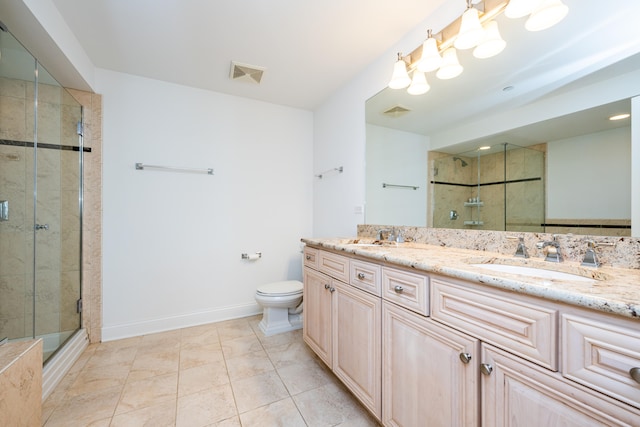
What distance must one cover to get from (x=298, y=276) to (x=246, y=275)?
57 cm

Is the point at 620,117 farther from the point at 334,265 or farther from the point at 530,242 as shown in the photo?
the point at 334,265

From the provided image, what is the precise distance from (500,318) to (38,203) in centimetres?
276

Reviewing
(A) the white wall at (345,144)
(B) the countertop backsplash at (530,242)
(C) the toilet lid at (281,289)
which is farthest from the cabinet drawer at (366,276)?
(C) the toilet lid at (281,289)

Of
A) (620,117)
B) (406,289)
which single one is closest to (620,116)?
(620,117)

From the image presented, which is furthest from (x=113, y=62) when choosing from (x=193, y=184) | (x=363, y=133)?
(x=363, y=133)

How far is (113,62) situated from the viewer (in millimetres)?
2033

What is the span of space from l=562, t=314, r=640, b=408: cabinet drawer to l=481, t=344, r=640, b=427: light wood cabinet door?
0.03m

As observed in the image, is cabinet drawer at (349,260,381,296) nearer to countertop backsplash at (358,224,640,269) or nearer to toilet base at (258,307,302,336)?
countertop backsplash at (358,224,640,269)

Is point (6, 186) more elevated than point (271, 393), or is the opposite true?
point (6, 186)

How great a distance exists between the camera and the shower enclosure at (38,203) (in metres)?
1.67

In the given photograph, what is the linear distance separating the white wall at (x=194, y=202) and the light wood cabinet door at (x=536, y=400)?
2.24 metres

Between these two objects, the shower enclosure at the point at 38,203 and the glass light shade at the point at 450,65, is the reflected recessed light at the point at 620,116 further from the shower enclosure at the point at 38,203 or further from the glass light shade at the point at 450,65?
the shower enclosure at the point at 38,203

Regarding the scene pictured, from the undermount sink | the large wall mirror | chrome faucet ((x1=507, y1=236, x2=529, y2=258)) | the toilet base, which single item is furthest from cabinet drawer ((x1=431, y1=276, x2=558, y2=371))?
the toilet base

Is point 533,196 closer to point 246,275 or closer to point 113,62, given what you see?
point 246,275
